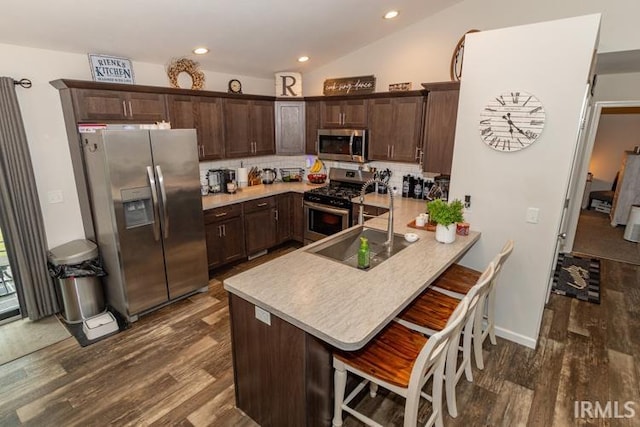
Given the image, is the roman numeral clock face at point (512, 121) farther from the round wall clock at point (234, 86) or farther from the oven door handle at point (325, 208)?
the round wall clock at point (234, 86)

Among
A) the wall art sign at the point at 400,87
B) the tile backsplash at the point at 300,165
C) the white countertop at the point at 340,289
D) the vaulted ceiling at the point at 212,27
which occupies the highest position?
the vaulted ceiling at the point at 212,27

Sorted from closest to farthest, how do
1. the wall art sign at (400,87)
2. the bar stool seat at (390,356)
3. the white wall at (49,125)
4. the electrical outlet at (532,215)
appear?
1. the bar stool seat at (390,356)
2. the electrical outlet at (532,215)
3. the white wall at (49,125)
4. the wall art sign at (400,87)

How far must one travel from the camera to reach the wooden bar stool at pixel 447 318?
203 cm

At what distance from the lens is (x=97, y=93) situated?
3.13 m

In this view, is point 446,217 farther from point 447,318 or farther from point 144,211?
point 144,211

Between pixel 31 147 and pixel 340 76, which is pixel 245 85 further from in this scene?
pixel 31 147

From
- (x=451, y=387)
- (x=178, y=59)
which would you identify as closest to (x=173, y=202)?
(x=178, y=59)

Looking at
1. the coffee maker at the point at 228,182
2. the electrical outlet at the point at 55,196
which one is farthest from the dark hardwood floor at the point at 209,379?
the coffee maker at the point at 228,182

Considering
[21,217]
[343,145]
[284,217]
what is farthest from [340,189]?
[21,217]

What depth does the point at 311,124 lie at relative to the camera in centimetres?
496

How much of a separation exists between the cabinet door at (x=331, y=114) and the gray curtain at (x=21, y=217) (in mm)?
3316

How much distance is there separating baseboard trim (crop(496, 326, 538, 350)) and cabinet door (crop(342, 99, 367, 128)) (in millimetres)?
2851

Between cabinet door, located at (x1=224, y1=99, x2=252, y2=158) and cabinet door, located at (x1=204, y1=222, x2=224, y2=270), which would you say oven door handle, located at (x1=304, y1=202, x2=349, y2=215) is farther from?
cabinet door, located at (x1=204, y1=222, x2=224, y2=270)

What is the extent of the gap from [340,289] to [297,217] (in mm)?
3075
